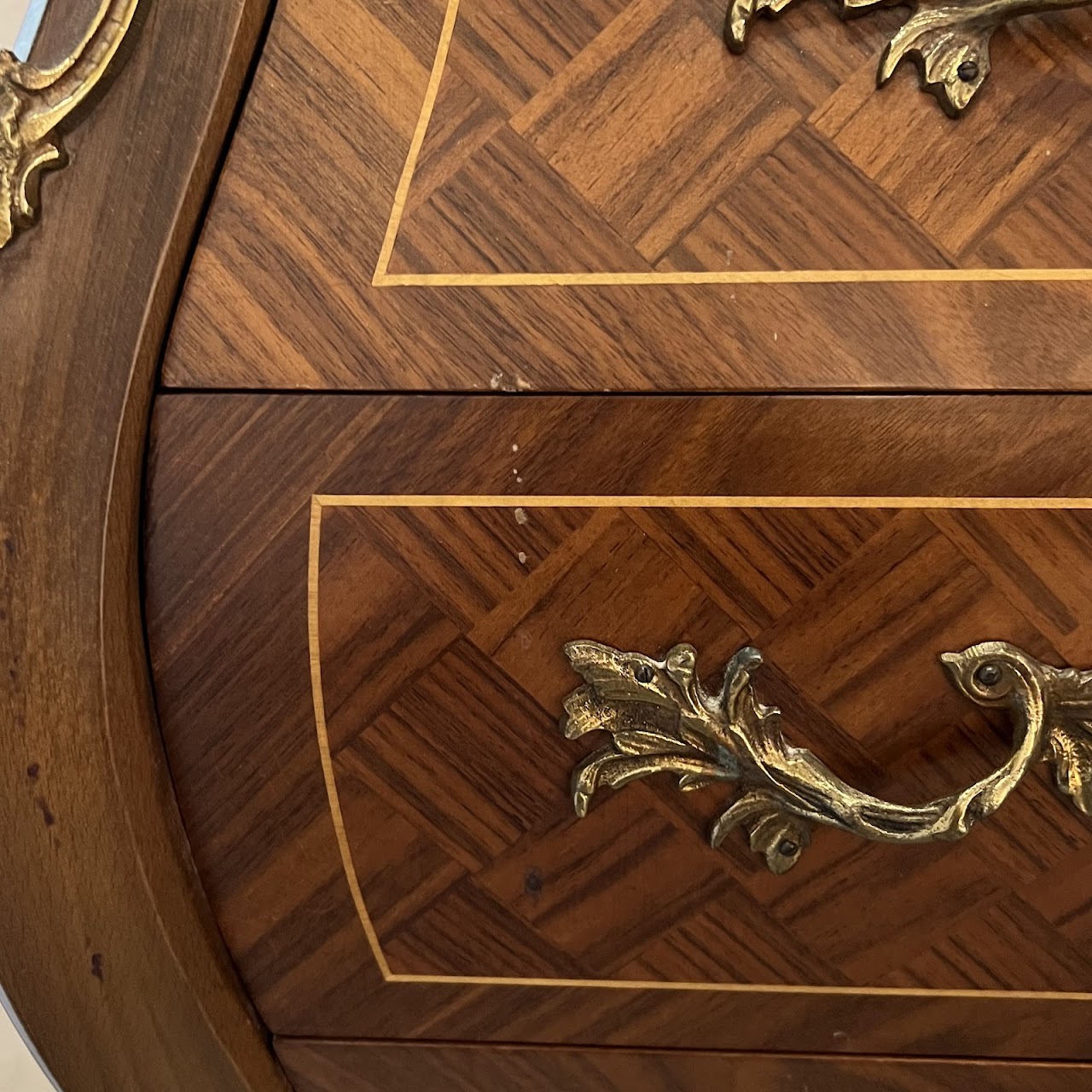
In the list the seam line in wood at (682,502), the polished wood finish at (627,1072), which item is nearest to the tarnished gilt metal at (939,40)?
the seam line in wood at (682,502)

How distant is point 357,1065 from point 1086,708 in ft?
0.99

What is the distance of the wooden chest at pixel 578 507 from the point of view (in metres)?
0.28

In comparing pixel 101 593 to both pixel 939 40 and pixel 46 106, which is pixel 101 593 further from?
pixel 939 40

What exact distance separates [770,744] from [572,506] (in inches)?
4.0

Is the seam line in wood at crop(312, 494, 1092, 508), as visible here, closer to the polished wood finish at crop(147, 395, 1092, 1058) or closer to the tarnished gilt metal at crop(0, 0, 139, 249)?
the polished wood finish at crop(147, 395, 1092, 1058)

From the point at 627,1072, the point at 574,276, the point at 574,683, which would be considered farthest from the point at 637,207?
the point at 627,1072

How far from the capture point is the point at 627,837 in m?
0.32

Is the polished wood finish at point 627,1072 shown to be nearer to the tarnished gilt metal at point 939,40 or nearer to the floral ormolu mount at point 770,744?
the floral ormolu mount at point 770,744

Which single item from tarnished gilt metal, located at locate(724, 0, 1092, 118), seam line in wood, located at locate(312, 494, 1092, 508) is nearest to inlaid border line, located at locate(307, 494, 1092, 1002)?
seam line in wood, located at locate(312, 494, 1092, 508)

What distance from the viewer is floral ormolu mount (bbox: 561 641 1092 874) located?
0.29 m

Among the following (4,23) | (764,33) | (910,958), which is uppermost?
(4,23)

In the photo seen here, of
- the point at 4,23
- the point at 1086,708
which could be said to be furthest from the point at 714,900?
the point at 4,23

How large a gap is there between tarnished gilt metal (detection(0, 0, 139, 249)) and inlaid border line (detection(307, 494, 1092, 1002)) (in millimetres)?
131

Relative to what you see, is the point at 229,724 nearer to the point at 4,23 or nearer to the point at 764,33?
the point at 764,33
